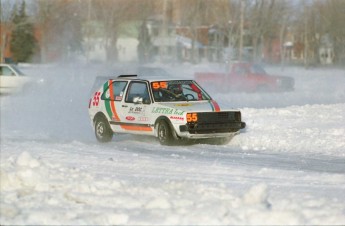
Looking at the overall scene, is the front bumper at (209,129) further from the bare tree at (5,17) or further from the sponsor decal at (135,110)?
the bare tree at (5,17)

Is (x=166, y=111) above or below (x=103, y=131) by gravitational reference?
above

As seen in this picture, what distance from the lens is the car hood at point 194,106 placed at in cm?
1448

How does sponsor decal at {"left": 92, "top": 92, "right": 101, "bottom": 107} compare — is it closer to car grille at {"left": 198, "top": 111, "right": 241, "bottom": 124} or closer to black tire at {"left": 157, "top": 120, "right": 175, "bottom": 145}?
black tire at {"left": 157, "top": 120, "right": 175, "bottom": 145}

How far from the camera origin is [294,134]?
15438 mm

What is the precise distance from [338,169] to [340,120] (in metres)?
6.31

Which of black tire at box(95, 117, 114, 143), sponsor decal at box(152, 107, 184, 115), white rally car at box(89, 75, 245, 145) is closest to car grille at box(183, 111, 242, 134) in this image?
white rally car at box(89, 75, 245, 145)

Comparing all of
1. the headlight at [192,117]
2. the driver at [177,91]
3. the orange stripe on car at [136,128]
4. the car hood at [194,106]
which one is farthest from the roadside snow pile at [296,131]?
the orange stripe on car at [136,128]

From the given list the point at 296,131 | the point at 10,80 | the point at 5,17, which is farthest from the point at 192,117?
the point at 5,17

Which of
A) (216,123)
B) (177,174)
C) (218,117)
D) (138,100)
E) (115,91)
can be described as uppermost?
(115,91)

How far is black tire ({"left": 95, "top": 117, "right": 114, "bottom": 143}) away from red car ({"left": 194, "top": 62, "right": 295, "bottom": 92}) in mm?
18029

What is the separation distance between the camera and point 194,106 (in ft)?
48.1

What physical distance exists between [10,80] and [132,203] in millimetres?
25888

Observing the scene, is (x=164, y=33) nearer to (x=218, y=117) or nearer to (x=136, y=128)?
(x=136, y=128)

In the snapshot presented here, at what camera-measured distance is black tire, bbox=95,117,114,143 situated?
15922mm
